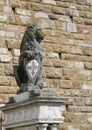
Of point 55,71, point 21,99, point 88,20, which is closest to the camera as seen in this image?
point 21,99

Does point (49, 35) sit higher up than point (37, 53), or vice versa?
point (49, 35)

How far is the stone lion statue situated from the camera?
275 inches

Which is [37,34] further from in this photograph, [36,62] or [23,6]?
[23,6]

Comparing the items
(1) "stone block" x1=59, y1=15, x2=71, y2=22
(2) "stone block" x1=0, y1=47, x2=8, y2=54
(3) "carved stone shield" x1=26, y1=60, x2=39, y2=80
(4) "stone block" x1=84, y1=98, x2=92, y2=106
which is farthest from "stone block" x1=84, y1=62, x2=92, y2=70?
(3) "carved stone shield" x1=26, y1=60, x2=39, y2=80

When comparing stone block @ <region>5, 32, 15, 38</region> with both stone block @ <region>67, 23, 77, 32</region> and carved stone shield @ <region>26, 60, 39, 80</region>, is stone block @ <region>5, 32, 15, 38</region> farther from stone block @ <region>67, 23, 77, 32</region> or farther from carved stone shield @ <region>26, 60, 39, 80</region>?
carved stone shield @ <region>26, 60, 39, 80</region>

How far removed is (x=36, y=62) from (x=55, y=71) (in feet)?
6.66

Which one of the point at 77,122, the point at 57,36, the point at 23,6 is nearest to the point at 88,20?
the point at 57,36

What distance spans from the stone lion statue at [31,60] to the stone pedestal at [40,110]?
1.00 ft

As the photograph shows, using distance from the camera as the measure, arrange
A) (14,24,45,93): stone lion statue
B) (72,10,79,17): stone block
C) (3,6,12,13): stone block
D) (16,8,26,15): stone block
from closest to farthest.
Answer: (14,24,45,93): stone lion statue → (3,6,12,13): stone block → (16,8,26,15): stone block → (72,10,79,17): stone block

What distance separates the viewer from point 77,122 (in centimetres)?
905

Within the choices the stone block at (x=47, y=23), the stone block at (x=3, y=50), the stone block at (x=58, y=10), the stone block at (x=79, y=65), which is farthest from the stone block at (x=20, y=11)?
the stone block at (x=79, y=65)

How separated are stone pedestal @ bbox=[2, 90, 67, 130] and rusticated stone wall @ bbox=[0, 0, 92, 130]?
1.71 m

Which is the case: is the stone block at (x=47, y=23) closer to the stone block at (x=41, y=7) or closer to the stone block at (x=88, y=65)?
the stone block at (x=41, y=7)

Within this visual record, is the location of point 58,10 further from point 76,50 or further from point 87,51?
point 87,51
